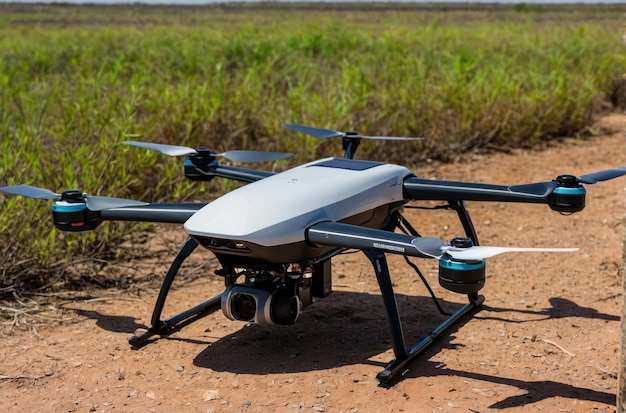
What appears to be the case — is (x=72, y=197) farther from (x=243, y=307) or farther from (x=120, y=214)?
(x=243, y=307)

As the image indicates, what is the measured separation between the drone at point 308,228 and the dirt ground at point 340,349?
0.14 meters

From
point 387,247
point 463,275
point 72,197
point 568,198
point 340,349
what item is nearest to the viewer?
point 463,275

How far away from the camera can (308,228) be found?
2900mm

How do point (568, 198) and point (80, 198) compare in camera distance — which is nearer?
point (568, 198)

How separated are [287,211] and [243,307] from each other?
1.49 feet

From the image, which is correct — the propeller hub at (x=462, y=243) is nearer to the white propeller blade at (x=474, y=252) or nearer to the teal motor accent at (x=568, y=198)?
the white propeller blade at (x=474, y=252)

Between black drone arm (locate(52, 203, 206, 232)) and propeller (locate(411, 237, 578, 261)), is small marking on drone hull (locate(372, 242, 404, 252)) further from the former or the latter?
black drone arm (locate(52, 203, 206, 232))

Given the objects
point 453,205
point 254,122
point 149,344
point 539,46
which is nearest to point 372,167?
point 453,205

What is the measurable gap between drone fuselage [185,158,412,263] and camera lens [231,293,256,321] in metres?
0.20

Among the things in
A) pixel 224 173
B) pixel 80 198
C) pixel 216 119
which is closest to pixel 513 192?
pixel 224 173

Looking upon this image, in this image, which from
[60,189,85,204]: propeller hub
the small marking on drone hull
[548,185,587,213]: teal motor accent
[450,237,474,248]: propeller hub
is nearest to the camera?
[450,237,474,248]: propeller hub

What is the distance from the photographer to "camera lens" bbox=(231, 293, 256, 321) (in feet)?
9.98

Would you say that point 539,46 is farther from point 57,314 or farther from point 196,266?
point 57,314

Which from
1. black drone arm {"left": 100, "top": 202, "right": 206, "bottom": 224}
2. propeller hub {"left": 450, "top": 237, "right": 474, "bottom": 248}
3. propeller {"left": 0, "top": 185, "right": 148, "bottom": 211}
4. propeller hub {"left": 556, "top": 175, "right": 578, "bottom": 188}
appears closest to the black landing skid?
black drone arm {"left": 100, "top": 202, "right": 206, "bottom": 224}
